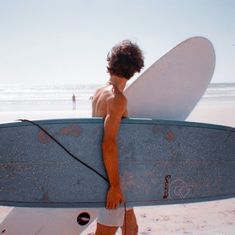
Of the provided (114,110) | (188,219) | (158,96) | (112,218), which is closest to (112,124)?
(114,110)

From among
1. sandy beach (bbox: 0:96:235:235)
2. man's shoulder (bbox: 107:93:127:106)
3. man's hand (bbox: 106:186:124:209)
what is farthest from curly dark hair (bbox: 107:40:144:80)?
sandy beach (bbox: 0:96:235:235)

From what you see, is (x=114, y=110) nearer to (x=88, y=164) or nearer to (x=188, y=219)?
(x=88, y=164)

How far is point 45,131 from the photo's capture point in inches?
85.3

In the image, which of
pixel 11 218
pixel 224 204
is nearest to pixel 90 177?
pixel 11 218

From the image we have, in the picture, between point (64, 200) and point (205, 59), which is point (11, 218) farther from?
point (205, 59)

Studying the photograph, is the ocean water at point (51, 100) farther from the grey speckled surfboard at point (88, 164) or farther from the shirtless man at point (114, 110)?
the shirtless man at point (114, 110)

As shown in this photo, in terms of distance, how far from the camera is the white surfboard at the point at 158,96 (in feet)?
8.32

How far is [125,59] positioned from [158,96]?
1087 mm

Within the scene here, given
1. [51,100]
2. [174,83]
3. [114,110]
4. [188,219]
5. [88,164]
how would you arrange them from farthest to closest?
[51,100], [188,219], [174,83], [88,164], [114,110]

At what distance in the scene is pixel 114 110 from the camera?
1.75 meters

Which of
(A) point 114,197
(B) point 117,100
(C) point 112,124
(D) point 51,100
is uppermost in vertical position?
(B) point 117,100

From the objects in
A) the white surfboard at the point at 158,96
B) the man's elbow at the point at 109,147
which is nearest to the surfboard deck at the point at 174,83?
the white surfboard at the point at 158,96

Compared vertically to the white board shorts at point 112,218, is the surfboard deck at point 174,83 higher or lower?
higher

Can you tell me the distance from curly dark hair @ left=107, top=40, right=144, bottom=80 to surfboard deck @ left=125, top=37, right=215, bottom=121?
0.87m
